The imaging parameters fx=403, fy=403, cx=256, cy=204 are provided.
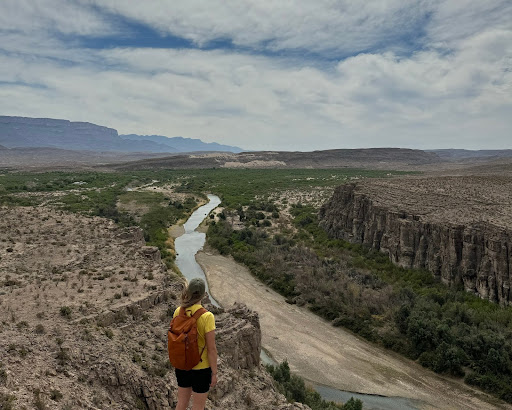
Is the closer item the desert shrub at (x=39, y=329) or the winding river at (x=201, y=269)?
the desert shrub at (x=39, y=329)

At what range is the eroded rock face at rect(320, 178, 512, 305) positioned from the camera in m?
26.7

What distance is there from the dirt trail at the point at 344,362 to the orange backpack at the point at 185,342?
57.7 feet


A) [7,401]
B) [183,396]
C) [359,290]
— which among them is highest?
[183,396]

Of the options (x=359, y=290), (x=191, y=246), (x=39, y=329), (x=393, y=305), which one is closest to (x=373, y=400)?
(x=393, y=305)

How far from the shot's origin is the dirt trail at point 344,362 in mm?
20750

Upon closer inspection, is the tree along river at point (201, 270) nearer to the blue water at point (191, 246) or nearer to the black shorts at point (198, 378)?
the blue water at point (191, 246)

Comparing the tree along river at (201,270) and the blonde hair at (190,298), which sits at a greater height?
the blonde hair at (190,298)

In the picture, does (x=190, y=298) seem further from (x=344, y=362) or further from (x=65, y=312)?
(x=344, y=362)

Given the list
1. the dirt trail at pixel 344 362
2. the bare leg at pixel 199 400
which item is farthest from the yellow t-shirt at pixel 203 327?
the dirt trail at pixel 344 362

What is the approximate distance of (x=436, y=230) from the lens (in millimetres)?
31438

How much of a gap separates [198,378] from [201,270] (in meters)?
31.8

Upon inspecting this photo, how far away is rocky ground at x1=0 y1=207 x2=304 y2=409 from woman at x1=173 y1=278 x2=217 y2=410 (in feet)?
15.9

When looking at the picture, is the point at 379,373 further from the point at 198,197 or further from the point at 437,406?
the point at 198,197

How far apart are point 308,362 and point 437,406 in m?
6.90
